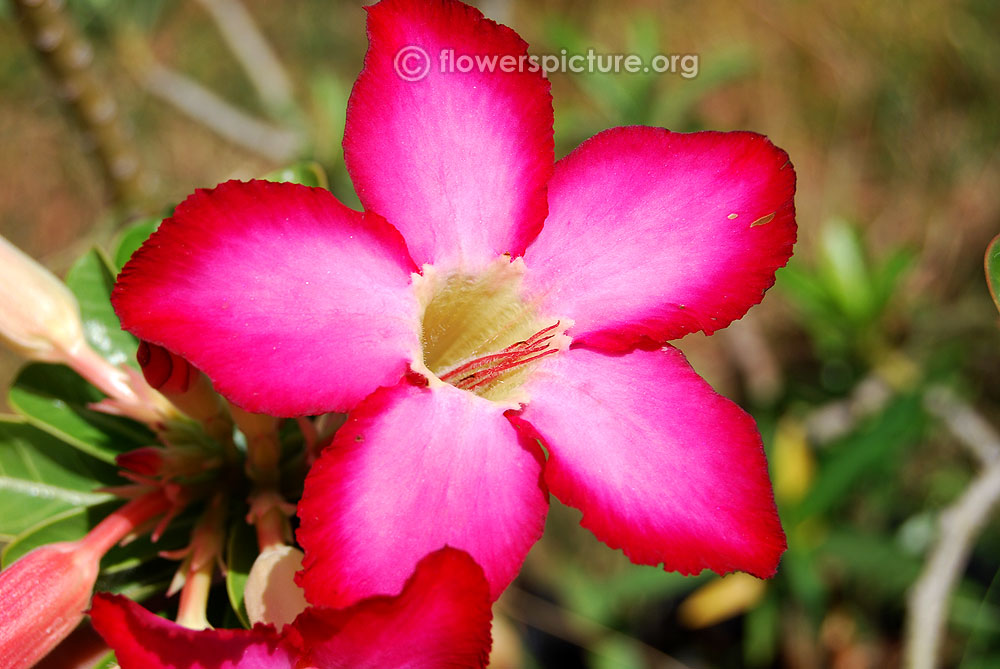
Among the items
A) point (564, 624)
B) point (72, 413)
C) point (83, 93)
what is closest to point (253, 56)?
point (83, 93)

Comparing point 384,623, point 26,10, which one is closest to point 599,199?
point 384,623

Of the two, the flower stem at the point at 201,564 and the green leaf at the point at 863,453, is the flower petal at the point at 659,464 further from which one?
the green leaf at the point at 863,453

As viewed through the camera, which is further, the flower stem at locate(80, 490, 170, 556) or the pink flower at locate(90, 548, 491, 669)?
the flower stem at locate(80, 490, 170, 556)

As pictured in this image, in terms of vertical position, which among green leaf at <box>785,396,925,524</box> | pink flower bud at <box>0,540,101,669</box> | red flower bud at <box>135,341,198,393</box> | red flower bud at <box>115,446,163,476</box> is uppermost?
red flower bud at <box>135,341,198,393</box>

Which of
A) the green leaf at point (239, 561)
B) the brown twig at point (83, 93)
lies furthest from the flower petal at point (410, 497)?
the brown twig at point (83, 93)

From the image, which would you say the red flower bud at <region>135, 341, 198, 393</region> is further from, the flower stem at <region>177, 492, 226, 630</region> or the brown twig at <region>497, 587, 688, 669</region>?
the brown twig at <region>497, 587, 688, 669</region>
